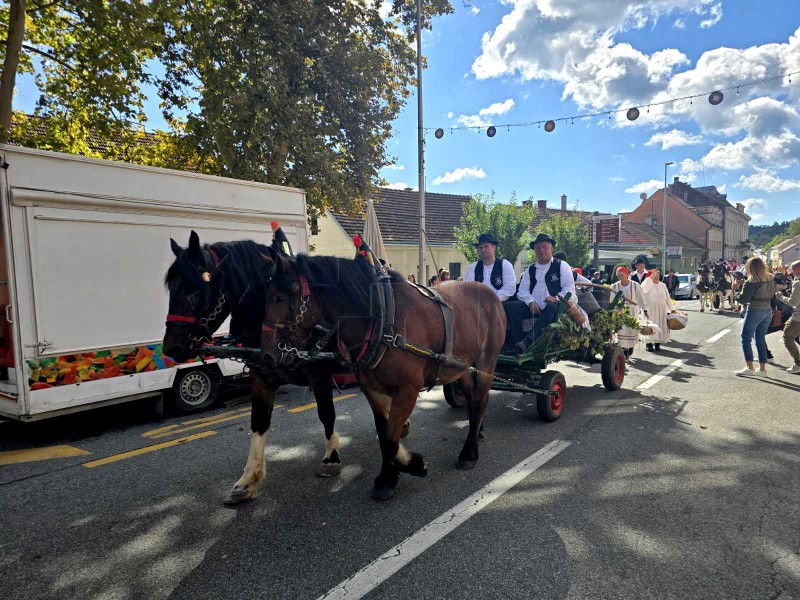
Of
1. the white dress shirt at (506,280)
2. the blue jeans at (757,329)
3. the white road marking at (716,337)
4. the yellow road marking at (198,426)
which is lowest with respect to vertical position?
the white road marking at (716,337)

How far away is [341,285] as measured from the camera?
341cm

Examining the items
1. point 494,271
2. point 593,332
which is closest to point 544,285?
point 494,271

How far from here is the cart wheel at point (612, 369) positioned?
22.0ft

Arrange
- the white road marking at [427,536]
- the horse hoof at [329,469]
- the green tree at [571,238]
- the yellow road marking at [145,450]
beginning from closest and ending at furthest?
the white road marking at [427,536] < the horse hoof at [329,469] < the yellow road marking at [145,450] < the green tree at [571,238]

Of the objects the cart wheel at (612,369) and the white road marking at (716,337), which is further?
the white road marking at (716,337)

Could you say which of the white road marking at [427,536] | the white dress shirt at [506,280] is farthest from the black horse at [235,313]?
the white dress shirt at [506,280]

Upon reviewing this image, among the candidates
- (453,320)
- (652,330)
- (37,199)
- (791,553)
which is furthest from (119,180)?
(652,330)

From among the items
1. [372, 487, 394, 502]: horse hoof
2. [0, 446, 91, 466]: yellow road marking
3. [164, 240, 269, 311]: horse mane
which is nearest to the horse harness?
[164, 240, 269, 311]: horse mane

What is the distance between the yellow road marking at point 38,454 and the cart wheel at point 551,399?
476 cm

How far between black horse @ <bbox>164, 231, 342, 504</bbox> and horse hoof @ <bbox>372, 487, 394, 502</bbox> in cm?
65

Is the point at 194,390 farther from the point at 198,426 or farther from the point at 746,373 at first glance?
the point at 746,373

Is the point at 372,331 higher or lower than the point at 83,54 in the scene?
lower

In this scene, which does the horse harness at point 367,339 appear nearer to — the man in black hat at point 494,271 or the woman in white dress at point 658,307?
the man in black hat at point 494,271

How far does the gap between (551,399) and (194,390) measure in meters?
4.54
